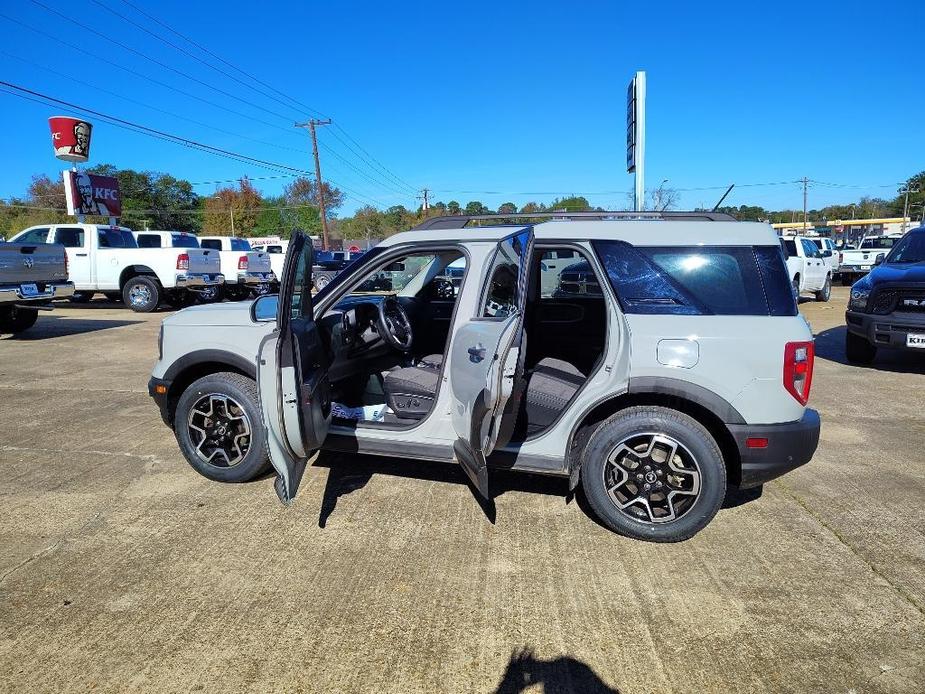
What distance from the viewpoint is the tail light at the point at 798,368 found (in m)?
3.01

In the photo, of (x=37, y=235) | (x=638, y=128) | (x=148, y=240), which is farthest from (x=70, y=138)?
(x=638, y=128)

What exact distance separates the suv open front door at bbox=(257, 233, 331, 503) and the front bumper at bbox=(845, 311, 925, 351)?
22.5ft

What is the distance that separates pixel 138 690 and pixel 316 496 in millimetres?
1687

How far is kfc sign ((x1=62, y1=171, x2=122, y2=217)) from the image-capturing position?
2128 cm

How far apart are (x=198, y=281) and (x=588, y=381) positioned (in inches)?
559

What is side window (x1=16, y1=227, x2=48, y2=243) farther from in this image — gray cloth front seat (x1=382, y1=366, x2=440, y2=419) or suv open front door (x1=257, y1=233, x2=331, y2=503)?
suv open front door (x1=257, y1=233, x2=331, y2=503)

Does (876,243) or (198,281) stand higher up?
(876,243)

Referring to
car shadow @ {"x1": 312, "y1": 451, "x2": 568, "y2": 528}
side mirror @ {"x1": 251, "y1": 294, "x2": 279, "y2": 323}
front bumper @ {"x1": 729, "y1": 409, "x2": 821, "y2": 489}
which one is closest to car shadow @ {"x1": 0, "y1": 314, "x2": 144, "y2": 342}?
side mirror @ {"x1": 251, "y1": 294, "x2": 279, "y2": 323}

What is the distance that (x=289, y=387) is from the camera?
3039 millimetres

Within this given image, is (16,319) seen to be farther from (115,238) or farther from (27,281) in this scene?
(115,238)

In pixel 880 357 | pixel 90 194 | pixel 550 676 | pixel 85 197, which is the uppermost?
pixel 90 194

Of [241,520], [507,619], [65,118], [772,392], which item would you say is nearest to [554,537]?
[507,619]

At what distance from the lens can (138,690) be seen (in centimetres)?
220

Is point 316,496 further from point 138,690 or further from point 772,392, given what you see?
point 772,392
